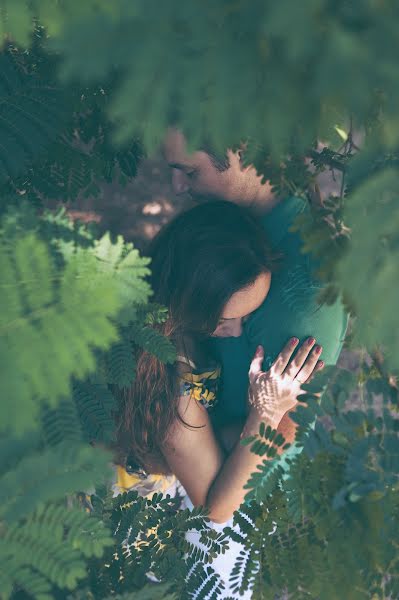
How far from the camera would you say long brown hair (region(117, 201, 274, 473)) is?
253 centimetres

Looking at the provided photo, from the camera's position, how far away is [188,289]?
8.42ft

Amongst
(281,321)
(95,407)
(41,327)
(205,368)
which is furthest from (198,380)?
(41,327)

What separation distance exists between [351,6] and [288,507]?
4.56 feet

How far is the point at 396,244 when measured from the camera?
104 cm

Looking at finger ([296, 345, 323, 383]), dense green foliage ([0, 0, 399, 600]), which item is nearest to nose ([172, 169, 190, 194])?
dense green foliage ([0, 0, 399, 600])

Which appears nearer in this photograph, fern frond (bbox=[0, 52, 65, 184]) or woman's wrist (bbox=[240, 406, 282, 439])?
fern frond (bbox=[0, 52, 65, 184])

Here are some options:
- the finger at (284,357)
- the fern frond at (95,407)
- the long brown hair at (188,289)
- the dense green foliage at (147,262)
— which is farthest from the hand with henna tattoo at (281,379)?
the fern frond at (95,407)

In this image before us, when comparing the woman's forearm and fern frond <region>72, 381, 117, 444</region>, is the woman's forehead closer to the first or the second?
the woman's forearm

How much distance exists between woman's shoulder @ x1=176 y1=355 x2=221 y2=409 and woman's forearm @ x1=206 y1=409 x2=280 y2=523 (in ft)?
0.81

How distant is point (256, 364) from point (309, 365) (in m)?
0.28

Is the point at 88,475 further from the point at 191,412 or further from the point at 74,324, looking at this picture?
the point at 191,412

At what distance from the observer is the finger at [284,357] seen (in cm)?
A: 261

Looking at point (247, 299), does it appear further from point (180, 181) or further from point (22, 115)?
point (22, 115)

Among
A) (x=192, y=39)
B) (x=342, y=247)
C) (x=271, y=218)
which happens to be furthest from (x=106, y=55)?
(x=271, y=218)
